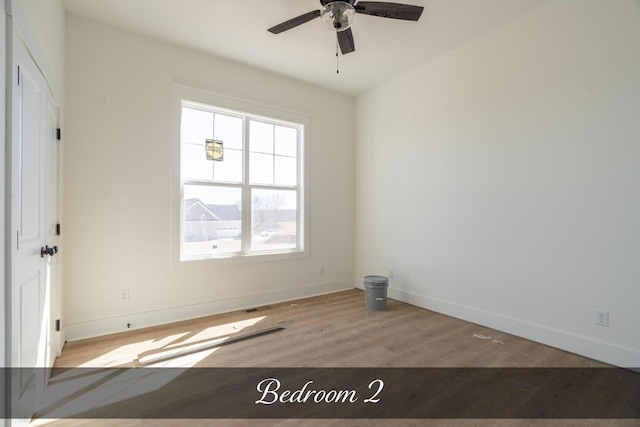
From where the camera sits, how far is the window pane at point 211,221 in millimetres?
3645

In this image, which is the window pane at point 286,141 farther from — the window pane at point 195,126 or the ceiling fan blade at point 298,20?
the ceiling fan blade at point 298,20

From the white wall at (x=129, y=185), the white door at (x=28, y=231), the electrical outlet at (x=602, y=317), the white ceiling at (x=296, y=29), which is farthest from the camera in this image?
the white wall at (x=129, y=185)

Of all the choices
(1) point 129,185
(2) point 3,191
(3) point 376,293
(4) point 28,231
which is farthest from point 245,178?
(2) point 3,191

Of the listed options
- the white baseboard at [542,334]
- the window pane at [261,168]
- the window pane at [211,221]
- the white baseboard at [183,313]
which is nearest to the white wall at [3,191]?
the white baseboard at [183,313]

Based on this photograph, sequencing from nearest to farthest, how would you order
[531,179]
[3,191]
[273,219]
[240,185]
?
[3,191]
[531,179]
[240,185]
[273,219]

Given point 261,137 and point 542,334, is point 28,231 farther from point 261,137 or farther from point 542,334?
point 542,334

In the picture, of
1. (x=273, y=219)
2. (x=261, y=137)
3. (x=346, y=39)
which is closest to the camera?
(x=346, y=39)

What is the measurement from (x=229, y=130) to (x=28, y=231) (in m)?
2.57

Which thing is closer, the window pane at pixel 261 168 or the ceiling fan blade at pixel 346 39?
the ceiling fan blade at pixel 346 39

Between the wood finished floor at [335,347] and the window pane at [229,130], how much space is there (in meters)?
2.16

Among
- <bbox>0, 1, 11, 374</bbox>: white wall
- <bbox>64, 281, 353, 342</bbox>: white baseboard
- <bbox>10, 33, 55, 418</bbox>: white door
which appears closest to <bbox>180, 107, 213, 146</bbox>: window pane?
<bbox>10, 33, 55, 418</bbox>: white door

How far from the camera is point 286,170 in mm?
4480

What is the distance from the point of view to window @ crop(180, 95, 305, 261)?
3.67 metres

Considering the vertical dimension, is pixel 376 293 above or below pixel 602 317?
below
